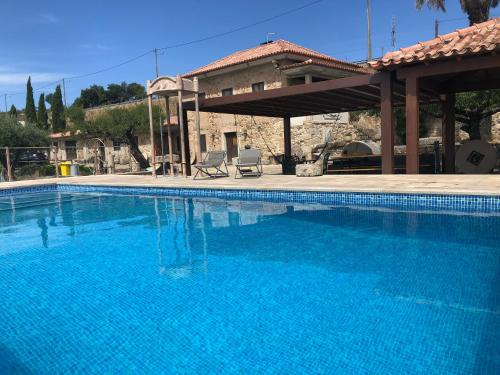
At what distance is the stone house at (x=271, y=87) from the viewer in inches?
748

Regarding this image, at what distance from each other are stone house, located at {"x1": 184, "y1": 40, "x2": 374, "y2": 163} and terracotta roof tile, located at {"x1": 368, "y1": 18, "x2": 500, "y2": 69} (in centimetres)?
917

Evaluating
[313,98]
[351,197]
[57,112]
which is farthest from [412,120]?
[57,112]

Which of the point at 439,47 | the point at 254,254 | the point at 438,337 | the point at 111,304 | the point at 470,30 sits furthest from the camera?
the point at 470,30

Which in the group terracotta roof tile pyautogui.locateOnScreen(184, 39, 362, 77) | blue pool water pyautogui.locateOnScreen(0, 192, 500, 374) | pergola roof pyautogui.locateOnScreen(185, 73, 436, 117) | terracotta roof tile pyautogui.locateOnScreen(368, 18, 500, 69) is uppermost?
terracotta roof tile pyautogui.locateOnScreen(184, 39, 362, 77)

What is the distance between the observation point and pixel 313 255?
181 inches

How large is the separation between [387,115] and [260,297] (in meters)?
6.51

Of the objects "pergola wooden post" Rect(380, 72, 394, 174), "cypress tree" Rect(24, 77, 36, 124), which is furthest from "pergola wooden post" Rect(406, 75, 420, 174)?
"cypress tree" Rect(24, 77, 36, 124)

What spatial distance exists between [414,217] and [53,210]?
7510 millimetres

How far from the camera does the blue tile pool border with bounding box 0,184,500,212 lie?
5977 millimetres

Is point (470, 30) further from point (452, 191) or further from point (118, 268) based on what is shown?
point (118, 268)

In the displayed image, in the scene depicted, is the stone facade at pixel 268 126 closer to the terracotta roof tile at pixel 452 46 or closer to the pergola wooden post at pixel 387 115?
the pergola wooden post at pixel 387 115

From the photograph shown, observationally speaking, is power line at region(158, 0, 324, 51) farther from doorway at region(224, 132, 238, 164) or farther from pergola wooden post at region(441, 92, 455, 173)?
pergola wooden post at region(441, 92, 455, 173)

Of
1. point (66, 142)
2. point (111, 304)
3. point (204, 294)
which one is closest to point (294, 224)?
point (204, 294)

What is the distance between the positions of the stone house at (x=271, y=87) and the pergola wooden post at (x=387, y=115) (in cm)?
919
